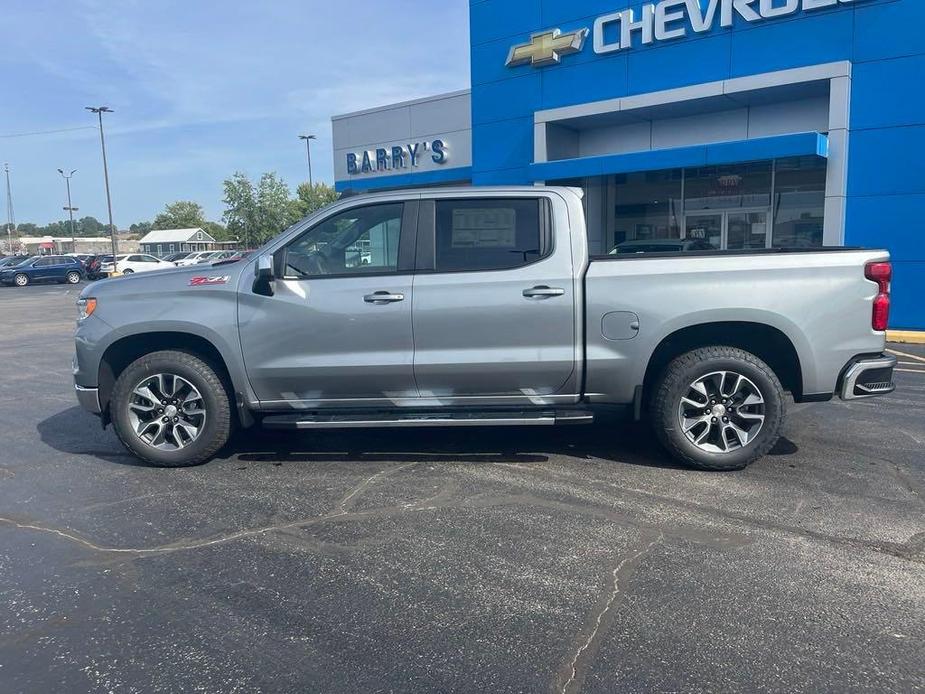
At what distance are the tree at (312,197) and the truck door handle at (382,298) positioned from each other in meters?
53.2

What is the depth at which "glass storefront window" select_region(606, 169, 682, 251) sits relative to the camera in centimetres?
1750

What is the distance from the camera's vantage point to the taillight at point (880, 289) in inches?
201

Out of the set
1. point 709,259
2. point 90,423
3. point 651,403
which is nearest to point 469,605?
point 651,403

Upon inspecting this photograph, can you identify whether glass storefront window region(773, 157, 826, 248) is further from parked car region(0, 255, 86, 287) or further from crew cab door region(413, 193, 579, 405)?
parked car region(0, 255, 86, 287)

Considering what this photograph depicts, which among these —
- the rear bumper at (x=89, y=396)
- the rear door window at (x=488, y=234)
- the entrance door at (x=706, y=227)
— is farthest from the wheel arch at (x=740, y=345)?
the entrance door at (x=706, y=227)

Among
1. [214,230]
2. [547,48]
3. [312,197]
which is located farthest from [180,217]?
[547,48]

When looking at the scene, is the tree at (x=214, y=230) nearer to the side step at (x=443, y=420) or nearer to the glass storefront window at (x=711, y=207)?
the glass storefront window at (x=711, y=207)

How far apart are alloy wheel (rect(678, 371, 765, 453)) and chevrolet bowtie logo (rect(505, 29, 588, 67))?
13.1 m

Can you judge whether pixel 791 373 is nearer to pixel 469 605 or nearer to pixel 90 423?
pixel 469 605

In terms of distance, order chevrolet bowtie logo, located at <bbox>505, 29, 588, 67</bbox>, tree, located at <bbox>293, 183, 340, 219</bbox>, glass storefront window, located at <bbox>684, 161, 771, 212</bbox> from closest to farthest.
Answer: glass storefront window, located at <bbox>684, 161, 771, 212</bbox> < chevrolet bowtie logo, located at <bbox>505, 29, 588, 67</bbox> < tree, located at <bbox>293, 183, 340, 219</bbox>

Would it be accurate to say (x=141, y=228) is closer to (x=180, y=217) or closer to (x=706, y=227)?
(x=180, y=217)

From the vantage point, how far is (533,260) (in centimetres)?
538

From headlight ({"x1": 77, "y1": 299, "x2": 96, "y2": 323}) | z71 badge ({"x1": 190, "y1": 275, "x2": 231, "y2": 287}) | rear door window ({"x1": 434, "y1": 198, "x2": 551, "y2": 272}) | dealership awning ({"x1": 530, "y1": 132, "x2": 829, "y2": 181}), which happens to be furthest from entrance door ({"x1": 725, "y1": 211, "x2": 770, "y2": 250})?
headlight ({"x1": 77, "y1": 299, "x2": 96, "y2": 323})

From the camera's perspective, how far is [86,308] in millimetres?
5605
